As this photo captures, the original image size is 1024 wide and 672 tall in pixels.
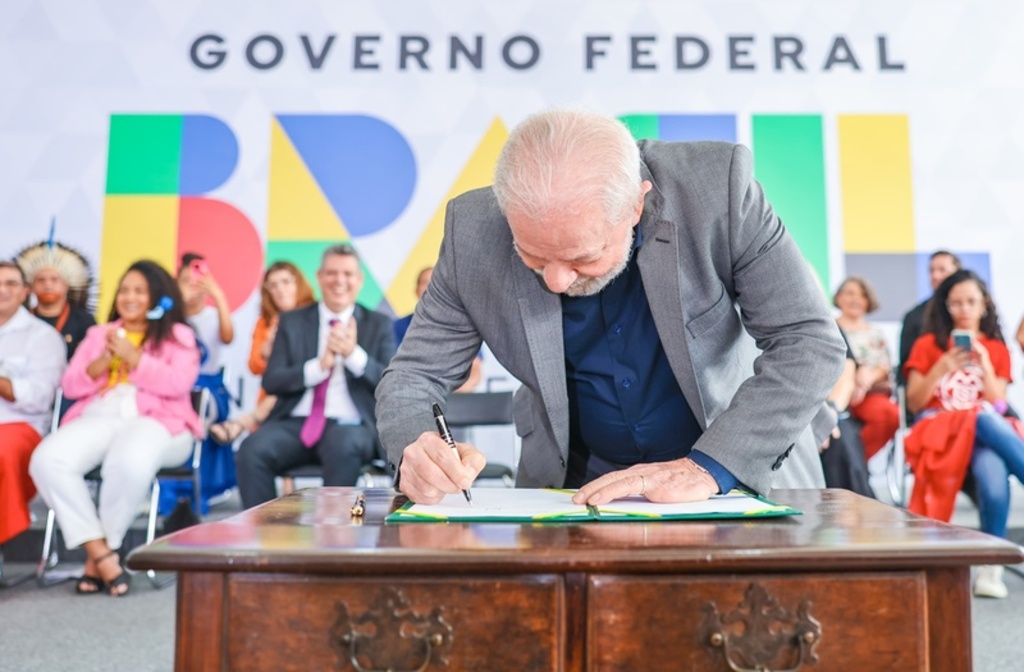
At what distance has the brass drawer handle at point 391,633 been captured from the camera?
37.1 inches

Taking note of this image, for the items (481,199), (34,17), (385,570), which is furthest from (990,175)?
(34,17)

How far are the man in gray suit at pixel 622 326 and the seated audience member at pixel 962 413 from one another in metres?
2.05

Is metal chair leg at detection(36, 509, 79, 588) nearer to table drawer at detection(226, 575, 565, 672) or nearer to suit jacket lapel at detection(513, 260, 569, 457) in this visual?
suit jacket lapel at detection(513, 260, 569, 457)

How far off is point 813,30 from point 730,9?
1.56ft

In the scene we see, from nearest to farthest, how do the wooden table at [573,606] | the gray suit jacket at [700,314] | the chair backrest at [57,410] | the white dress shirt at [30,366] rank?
the wooden table at [573,606], the gray suit jacket at [700,314], the white dress shirt at [30,366], the chair backrest at [57,410]

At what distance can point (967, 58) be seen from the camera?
518cm

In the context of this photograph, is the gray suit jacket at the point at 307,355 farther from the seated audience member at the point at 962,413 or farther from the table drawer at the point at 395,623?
the table drawer at the point at 395,623

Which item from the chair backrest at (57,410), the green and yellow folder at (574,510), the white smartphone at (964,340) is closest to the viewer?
the green and yellow folder at (574,510)

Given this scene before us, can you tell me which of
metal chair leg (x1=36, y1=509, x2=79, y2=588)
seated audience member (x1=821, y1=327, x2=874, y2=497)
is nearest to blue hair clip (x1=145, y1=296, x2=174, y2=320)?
metal chair leg (x1=36, y1=509, x2=79, y2=588)

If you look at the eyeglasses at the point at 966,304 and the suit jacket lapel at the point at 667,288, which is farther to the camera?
the eyeglasses at the point at 966,304

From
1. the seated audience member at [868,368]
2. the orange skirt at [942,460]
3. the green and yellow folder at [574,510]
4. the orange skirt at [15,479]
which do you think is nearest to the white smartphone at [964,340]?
the orange skirt at [942,460]

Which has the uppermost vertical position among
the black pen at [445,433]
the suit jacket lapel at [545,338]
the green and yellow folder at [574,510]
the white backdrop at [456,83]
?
the white backdrop at [456,83]

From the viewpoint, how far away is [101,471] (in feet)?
11.8

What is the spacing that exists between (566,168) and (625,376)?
430 millimetres
